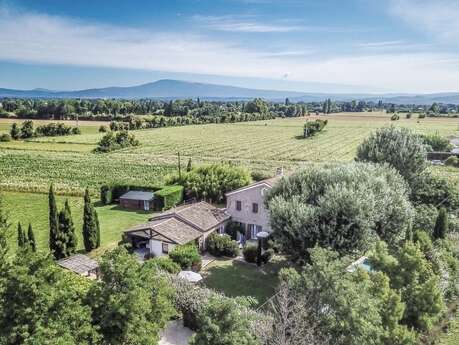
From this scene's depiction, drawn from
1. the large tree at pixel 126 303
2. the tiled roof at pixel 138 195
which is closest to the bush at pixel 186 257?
the large tree at pixel 126 303

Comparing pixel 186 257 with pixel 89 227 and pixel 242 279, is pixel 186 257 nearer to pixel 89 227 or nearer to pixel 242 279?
pixel 242 279

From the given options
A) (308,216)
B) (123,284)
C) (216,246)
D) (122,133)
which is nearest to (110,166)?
(122,133)

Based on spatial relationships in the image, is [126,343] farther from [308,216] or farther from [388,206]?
[388,206]

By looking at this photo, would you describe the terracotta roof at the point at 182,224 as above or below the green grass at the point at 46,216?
above

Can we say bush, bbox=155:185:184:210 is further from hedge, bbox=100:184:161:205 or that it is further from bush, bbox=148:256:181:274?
bush, bbox=148:256:181:274

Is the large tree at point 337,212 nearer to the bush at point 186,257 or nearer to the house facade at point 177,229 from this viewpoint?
the bush at point 186,257

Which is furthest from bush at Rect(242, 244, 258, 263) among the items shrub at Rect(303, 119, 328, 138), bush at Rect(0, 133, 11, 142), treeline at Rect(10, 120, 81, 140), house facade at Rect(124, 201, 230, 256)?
treeline at Rect(10, 120, 81, 140)
